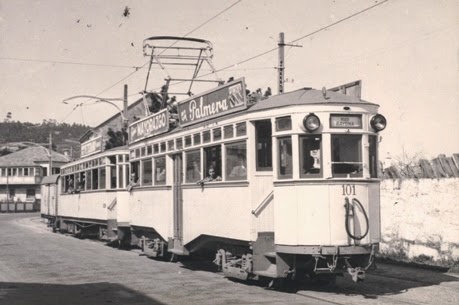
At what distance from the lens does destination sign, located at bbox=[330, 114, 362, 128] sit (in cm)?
997

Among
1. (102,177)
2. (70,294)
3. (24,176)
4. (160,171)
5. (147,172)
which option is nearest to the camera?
(70,294)

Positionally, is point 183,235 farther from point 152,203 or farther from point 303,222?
point 303,222

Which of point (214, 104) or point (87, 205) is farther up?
point (214, 104)

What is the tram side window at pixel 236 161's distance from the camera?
35.4 ft

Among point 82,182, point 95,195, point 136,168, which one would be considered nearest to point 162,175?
point 136,168

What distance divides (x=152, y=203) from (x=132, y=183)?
1883 millimetres

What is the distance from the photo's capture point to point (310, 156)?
392 inches

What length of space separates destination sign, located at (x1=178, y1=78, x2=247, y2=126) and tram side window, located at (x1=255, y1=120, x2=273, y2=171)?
0.46 meters

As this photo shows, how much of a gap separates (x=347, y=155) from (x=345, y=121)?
522 millimetres

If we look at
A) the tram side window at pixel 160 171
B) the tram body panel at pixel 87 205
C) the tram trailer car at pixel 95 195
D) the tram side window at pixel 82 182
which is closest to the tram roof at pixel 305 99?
the tram side window at pixel 160 171

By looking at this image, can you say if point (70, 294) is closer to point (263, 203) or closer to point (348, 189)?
point (263, 203)

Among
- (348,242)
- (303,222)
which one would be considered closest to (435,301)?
(348,242)

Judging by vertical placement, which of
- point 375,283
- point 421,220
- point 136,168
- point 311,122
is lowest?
point 375,283

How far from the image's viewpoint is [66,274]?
514 inches
